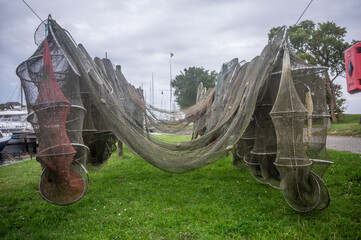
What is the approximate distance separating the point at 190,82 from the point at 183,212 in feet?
77.1

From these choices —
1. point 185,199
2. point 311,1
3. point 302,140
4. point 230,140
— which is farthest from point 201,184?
point 311,1

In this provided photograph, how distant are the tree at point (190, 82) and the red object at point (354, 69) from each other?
22398 mm

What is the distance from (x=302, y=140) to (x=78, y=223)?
11.3 feet

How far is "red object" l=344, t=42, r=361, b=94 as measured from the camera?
2.91 metres

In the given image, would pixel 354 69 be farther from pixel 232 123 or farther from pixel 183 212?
pixel 183 212

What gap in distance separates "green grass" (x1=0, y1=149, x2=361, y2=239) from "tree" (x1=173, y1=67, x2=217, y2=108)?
2015 centimetres

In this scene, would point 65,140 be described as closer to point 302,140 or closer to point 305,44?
point 302,140

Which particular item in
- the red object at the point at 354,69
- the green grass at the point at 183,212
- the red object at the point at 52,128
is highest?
the red object at the point at 354,69

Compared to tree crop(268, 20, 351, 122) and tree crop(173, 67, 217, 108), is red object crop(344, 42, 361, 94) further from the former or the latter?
tree crop(173, 67, 217, 108)

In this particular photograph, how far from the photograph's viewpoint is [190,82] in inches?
1057

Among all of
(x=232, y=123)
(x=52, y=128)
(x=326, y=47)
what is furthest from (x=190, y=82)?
(x=52, y=128)

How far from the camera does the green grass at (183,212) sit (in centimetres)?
332

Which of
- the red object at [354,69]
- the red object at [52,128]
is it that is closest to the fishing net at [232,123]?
the red object at [52,128]

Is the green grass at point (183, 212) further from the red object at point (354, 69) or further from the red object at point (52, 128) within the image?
the red object at point (354, 69)
